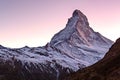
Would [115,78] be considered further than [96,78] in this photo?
No

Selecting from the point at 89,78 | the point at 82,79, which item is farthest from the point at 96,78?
the point at 82,79

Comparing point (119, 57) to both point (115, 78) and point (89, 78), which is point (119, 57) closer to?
point (89, 78)

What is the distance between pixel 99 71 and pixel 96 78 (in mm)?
15551

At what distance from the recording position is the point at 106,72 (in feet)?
509

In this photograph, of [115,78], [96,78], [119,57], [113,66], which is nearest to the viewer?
A: [115,78]

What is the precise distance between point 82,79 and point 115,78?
31611 mm

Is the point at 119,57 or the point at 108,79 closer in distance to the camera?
the point at 108,79

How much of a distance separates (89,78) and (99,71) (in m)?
10.6

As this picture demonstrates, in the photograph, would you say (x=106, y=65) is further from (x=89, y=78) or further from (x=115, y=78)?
(x=115, y=78)

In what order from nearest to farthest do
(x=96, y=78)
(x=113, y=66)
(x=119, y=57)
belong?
(x=96, y=78)
(x=113, y=66)
(x=119, y=57)

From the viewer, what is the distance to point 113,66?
160750 mm

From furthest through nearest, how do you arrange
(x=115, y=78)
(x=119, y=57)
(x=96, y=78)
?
1. (x=119, y=57)
2. (x=96, y=78)
3. (x=115, y=78)

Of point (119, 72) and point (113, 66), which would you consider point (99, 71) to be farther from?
point (119, 72)

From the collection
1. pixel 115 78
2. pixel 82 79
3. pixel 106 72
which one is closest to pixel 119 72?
pixel 115 78
